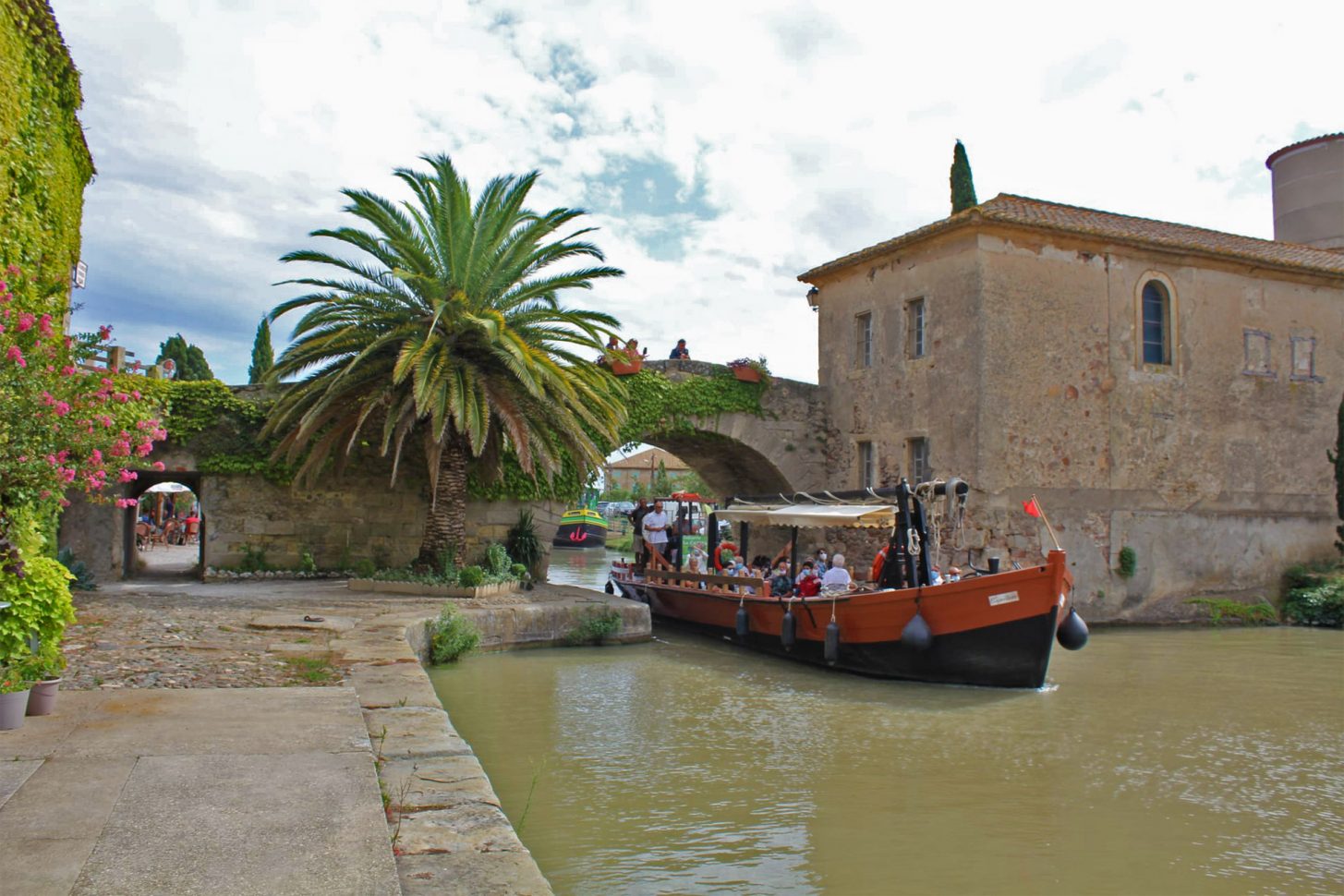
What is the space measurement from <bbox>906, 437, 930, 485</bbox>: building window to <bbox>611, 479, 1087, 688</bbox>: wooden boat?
4.19 m

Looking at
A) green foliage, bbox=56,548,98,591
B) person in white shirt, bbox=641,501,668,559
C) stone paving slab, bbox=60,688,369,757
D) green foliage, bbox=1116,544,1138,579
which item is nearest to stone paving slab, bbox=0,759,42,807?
stone paving slab, bbox=60,688,369,757

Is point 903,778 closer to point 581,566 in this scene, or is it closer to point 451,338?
point 451,338

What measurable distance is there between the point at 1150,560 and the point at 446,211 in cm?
1375

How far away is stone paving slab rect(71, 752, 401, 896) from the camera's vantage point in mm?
3246

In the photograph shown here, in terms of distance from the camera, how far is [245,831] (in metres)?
3.68

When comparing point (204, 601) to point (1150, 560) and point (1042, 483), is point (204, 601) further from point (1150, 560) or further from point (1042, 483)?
point (1150, 560)

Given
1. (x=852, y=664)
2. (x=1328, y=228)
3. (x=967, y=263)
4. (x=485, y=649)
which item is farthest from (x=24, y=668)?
(x=1328, y=228)

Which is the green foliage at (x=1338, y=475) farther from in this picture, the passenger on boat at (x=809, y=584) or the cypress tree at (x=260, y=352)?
the cypress tree at (x=260, y=352)

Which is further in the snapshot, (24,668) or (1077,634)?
(1077,634)

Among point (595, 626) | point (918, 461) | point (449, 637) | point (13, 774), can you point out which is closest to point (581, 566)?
point (918, 461)

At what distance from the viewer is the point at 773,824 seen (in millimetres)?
6277

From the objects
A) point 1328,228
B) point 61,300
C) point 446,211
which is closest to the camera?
point 61,300

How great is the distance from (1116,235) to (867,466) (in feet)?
20.1

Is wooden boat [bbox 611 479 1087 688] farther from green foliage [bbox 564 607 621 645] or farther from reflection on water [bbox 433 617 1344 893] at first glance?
green foliage [bbox 564 607 621 645]
